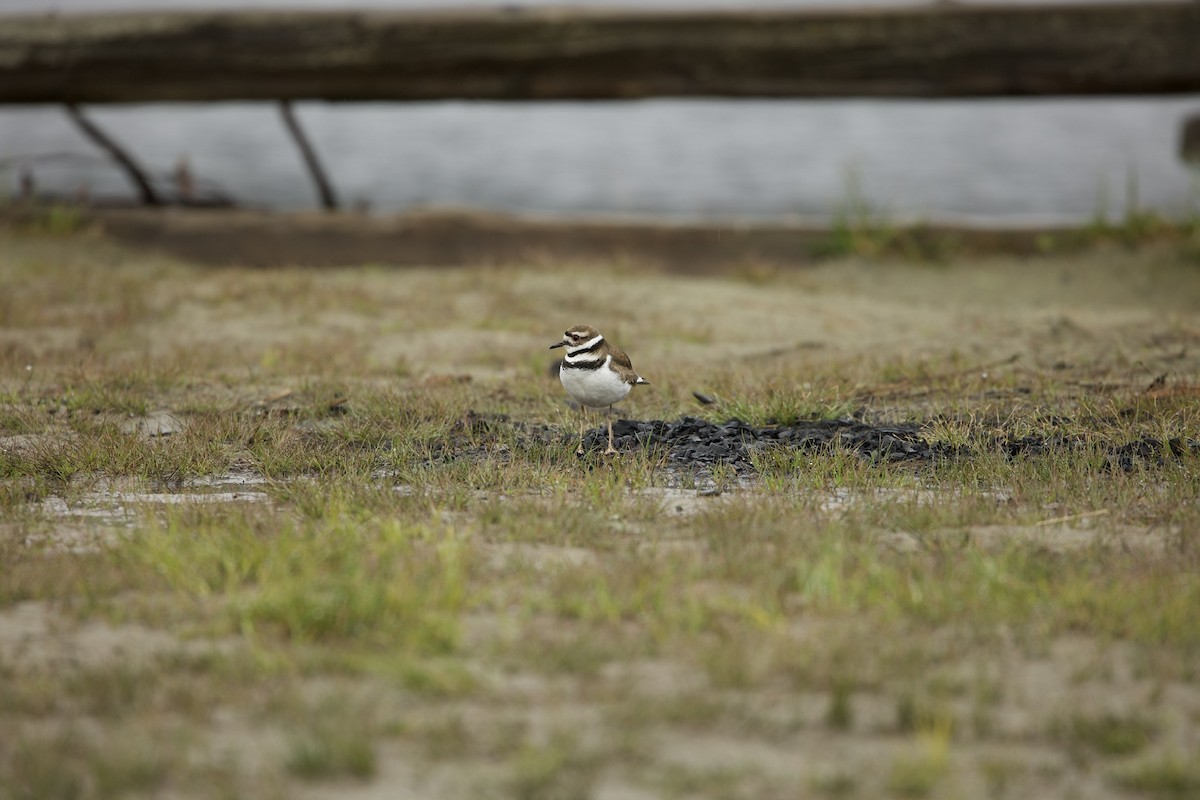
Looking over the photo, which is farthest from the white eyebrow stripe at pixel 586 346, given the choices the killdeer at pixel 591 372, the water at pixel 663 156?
the water at pixel 663 156

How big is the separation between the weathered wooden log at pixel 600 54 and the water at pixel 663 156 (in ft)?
1.61

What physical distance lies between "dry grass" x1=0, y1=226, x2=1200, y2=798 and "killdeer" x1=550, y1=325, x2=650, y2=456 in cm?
25

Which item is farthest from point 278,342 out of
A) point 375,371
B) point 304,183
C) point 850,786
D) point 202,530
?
point 304,183

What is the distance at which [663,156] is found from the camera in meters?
18.9

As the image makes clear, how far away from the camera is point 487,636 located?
3.37 meters

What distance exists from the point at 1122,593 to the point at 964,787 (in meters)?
1.07

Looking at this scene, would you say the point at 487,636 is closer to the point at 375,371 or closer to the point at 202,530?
the point at 202,530

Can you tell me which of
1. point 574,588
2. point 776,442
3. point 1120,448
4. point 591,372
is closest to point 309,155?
point 591,372

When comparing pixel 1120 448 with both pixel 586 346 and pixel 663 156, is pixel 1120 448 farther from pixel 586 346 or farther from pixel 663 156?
pixel 663 156

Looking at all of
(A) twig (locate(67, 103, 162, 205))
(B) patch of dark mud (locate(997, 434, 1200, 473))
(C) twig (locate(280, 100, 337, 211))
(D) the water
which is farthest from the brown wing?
(A) twig (locate(67, 103, 162, 205))

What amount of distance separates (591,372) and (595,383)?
5 centimetres

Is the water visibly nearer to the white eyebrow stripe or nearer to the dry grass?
the dry grass

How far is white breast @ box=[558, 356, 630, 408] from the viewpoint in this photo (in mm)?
5012

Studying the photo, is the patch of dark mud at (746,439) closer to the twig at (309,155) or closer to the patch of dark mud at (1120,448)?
the patch of dark mud at (1120,448)
